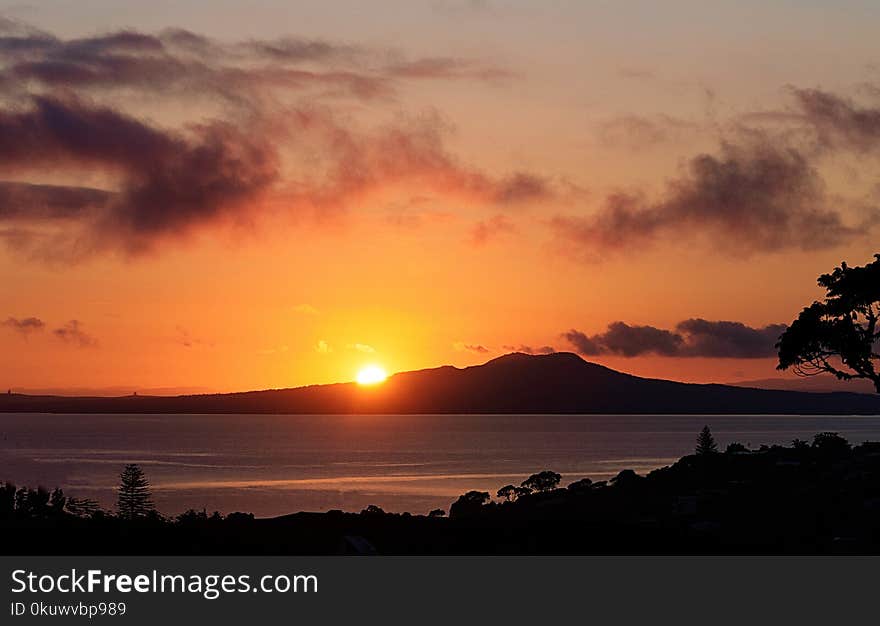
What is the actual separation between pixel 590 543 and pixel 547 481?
172 feet

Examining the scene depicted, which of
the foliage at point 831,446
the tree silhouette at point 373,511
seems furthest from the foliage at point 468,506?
the foliage at point 831,446

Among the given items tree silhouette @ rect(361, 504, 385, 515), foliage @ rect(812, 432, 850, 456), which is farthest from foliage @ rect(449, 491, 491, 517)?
foliage @ rect(812, 432, 850, 456)

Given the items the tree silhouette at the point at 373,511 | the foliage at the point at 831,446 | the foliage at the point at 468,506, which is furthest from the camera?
the foliage at the point at 468,506

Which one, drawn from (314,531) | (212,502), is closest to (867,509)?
Answer: (314,531)

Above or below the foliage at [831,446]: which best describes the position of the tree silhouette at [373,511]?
below

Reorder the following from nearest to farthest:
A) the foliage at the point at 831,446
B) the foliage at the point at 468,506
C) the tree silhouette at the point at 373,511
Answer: the tree silhouette at the point at 373,511
the foliage at the point at 831,446
the foliage at the point at 468,506

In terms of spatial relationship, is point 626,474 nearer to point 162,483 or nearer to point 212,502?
point 212,502

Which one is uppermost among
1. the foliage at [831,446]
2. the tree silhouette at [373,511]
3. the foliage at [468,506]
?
the foliage at [831,446]

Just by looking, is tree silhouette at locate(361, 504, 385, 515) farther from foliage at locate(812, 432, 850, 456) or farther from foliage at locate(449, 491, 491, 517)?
foliage at locate(812, 432, 850, 456)

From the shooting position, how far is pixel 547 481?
78.1m

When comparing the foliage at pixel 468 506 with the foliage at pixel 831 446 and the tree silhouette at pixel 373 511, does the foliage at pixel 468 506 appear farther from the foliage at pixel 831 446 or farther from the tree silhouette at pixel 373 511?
the foliage at pixel 831 446

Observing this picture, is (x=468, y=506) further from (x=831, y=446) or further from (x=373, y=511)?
(x=831, y=446)

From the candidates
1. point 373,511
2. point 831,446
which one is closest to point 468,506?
point 373,511

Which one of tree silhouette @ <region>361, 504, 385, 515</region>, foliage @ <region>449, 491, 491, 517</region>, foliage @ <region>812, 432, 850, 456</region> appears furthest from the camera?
foliage @ <region>449, 491, 491, 517</region>
